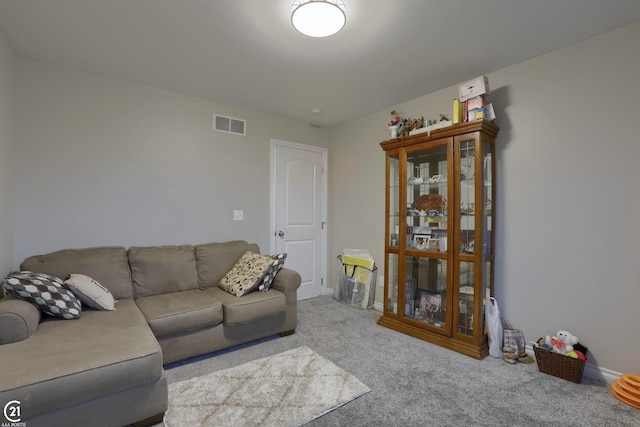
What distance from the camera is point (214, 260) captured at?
10.3ft

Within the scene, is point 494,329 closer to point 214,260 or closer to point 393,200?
point 393,200

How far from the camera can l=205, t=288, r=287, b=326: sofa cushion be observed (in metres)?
2.51

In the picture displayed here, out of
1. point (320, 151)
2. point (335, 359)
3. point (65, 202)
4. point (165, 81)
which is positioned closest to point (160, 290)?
point (65, 202)

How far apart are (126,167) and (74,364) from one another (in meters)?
2.05

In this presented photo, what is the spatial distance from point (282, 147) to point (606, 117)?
3.15 m

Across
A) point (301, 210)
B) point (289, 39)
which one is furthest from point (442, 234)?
point (289, 39)

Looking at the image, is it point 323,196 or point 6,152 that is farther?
point 323,196

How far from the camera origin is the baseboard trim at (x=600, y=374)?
2107 millimetres

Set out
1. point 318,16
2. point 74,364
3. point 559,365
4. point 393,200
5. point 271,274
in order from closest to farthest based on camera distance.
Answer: point 74,364, point 318,16, point 559,365, point 271,274, point 393,200

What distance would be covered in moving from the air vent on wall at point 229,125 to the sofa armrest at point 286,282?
180cm

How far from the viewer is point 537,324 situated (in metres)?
2.49

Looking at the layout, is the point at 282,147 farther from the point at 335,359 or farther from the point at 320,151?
the point at 335,359

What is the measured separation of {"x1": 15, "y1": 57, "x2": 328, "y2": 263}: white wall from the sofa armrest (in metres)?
0.96

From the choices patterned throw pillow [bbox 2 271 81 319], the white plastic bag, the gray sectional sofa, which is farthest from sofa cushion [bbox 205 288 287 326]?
the white plastic bag
